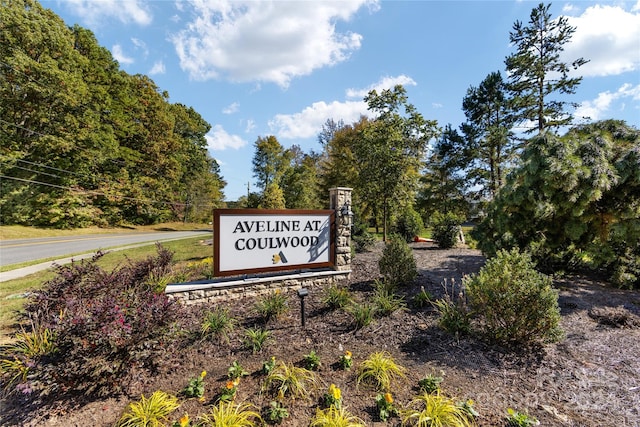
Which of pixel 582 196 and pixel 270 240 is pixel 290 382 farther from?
pixel 582 196

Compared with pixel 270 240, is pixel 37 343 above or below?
below

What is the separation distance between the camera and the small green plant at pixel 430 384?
2.58 metres

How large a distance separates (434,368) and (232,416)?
215cm

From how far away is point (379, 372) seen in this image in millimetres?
2725

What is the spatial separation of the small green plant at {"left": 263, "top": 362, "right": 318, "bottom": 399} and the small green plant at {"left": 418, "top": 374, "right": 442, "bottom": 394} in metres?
1.04

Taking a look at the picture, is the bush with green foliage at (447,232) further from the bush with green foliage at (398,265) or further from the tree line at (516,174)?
the bush with green foliage at (398,265)

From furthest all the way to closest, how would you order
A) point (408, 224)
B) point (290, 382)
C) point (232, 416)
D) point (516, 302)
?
point (408, 224) → point (516, 302) → point (290, 382) → point (232, 416)

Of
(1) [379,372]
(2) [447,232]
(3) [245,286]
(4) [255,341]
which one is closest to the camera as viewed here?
(1) [379,372]

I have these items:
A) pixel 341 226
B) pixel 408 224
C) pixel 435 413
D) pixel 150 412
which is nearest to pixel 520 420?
pixel 435 413

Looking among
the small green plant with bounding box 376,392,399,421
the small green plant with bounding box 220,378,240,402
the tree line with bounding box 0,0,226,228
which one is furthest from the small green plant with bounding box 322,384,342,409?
the tree line with bounding box 0,0,226,228

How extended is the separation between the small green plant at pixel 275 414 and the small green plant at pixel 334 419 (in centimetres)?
23

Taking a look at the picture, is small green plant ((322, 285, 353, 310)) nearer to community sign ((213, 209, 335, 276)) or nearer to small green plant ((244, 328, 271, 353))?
community sign ((213, 209, 335, 276))

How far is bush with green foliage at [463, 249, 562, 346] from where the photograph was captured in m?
3.12

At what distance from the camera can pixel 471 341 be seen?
3.47 metres
